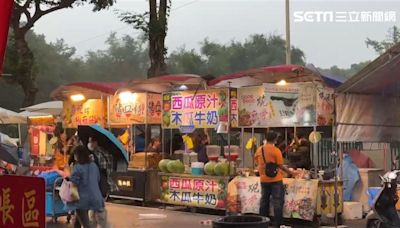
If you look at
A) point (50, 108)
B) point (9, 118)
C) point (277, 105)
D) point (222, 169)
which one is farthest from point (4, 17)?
point (9, 118)

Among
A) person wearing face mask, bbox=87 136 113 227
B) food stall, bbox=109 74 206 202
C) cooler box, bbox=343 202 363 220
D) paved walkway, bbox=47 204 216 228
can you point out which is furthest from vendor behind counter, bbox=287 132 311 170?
person wearing face mask, bbox=87 136 113 227

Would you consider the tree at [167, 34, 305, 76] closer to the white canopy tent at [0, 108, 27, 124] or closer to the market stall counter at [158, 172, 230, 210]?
the white canopy tent at [0, 108, 27, 124]

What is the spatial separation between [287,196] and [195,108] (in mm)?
2998

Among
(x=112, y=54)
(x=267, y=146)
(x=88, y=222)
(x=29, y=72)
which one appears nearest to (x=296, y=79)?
(x=267, y=146)

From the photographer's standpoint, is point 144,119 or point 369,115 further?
point 144,119

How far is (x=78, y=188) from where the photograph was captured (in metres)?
7.42

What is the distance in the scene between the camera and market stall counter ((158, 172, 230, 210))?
38.3 ft

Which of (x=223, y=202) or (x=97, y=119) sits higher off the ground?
(x=97, y=119)

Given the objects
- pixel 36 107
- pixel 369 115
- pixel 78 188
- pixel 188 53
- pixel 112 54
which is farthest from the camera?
pixel 112 54

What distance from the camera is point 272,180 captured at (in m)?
9.82

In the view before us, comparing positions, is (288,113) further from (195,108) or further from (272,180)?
(195,108)

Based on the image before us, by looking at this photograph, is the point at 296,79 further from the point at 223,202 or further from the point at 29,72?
the point at 29,72

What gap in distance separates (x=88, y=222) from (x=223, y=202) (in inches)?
172

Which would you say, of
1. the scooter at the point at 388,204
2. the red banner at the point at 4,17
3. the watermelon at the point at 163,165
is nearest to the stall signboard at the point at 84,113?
the watermelon at the point at 163,165
